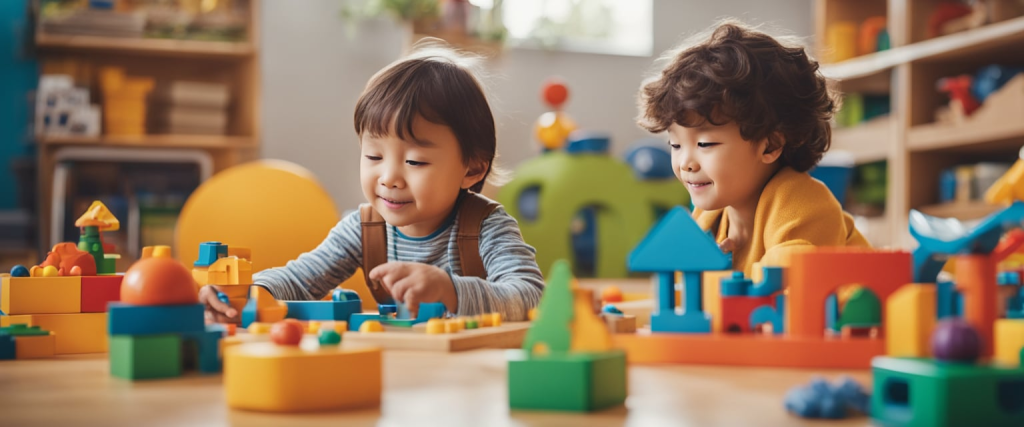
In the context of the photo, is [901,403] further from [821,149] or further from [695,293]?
[821,149]

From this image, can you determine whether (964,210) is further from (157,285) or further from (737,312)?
(157,285)

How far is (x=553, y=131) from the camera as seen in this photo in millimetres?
3594

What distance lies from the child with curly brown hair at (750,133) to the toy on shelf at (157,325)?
24.2 inches

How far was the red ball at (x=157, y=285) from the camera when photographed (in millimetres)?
644

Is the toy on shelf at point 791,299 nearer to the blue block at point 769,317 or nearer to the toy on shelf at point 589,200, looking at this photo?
the blue block at point 769,317

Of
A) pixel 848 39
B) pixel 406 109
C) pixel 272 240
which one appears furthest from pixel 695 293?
pixel 848 39

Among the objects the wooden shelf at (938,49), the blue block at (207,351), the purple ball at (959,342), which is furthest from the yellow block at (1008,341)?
the wooden shelf at (938,49)

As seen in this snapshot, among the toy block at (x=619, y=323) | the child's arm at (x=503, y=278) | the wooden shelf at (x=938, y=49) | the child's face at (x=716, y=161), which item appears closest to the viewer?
the toy block at (x=619, y=323)

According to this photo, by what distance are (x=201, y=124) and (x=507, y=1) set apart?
4.75 ft

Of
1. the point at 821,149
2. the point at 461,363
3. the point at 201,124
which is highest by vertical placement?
the point at 201,124

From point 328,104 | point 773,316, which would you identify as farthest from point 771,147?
point 328,104

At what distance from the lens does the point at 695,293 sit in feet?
2.37

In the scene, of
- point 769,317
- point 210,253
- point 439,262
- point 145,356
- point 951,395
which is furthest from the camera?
point 439,262

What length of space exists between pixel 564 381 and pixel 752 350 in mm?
237
